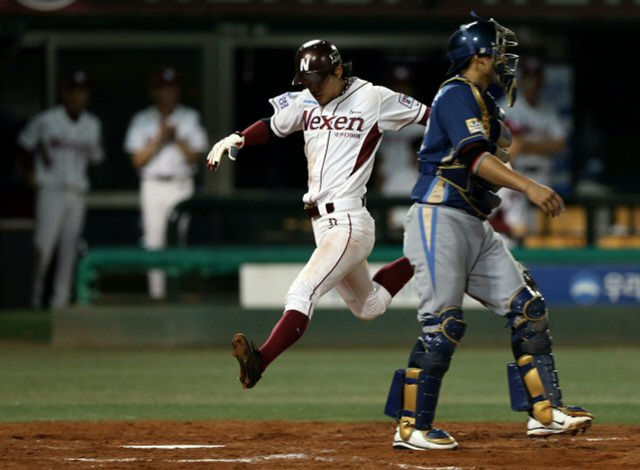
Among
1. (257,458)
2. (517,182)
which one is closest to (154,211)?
(257,458)

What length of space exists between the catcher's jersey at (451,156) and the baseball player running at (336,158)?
1.56 feet

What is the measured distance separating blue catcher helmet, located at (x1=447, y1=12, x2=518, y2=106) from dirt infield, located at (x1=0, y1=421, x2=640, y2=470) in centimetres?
162

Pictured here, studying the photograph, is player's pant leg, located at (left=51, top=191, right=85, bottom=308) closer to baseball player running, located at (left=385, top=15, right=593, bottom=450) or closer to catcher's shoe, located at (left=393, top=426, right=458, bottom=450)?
baseball player running, located at (left=385, top=15, right=593, bottom=450)

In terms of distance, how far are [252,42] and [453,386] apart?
204 inches

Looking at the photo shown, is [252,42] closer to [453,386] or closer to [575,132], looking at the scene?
[575,132]

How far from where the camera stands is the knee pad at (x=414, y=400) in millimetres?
6180

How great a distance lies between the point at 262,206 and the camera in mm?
12055

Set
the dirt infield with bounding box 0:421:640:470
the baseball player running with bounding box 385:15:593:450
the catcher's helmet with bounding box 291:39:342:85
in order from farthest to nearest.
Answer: the catcher's helmet with bounding box 291:39:342:85, the baseball player running with bounding box 385:15:593:450, the dirt infield with bounding box 0:421:640:470

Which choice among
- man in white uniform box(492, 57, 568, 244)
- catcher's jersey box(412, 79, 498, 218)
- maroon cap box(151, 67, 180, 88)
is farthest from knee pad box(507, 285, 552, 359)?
maroon cap box(151, 67, 180, 88)

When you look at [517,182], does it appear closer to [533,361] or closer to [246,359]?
[533,361]

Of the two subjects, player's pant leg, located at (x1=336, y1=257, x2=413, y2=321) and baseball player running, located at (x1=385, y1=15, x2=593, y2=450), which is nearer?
baseball player running, located at (x1=385, y1=15, x2=593, y2=450)

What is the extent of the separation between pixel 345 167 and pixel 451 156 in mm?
708

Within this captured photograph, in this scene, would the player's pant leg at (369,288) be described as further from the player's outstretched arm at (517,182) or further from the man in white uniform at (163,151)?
the man in white uniform at (163,151)

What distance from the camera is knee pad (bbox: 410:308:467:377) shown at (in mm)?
6168
